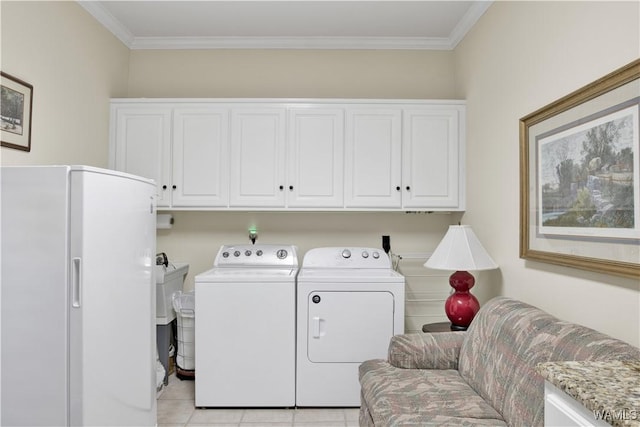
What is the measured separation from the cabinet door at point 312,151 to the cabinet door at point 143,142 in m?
0.94

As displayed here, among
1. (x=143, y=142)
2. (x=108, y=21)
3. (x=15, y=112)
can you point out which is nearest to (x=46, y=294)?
(x=15, y=112)

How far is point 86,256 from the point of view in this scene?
172 centimetres

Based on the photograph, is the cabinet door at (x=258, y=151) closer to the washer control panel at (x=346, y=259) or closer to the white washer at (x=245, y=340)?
the washer control panel at (x=346, y=259)

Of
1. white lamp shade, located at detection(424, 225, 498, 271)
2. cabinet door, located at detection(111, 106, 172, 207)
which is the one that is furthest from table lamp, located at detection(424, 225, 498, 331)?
cabinet door, located at detection(111, 106, 172, 207)

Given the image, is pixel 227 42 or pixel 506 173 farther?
pixel 227 42

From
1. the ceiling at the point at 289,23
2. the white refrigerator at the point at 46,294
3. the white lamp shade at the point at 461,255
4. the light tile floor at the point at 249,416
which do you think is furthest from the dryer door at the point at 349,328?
the ceiling at the point at 289,23

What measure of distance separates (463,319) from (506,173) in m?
0.90

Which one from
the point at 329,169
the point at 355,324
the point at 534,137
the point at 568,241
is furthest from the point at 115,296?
the point at 534,137

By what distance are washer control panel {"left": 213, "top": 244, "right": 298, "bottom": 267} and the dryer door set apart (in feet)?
1.56

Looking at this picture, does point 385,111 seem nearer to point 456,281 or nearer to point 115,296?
point 456,281

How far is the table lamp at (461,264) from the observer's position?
246 centimetres

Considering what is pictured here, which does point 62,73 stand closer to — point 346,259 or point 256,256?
point 256,256

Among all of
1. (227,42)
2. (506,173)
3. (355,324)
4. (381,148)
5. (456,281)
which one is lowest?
(355,324)

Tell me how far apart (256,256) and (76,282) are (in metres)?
1.49
